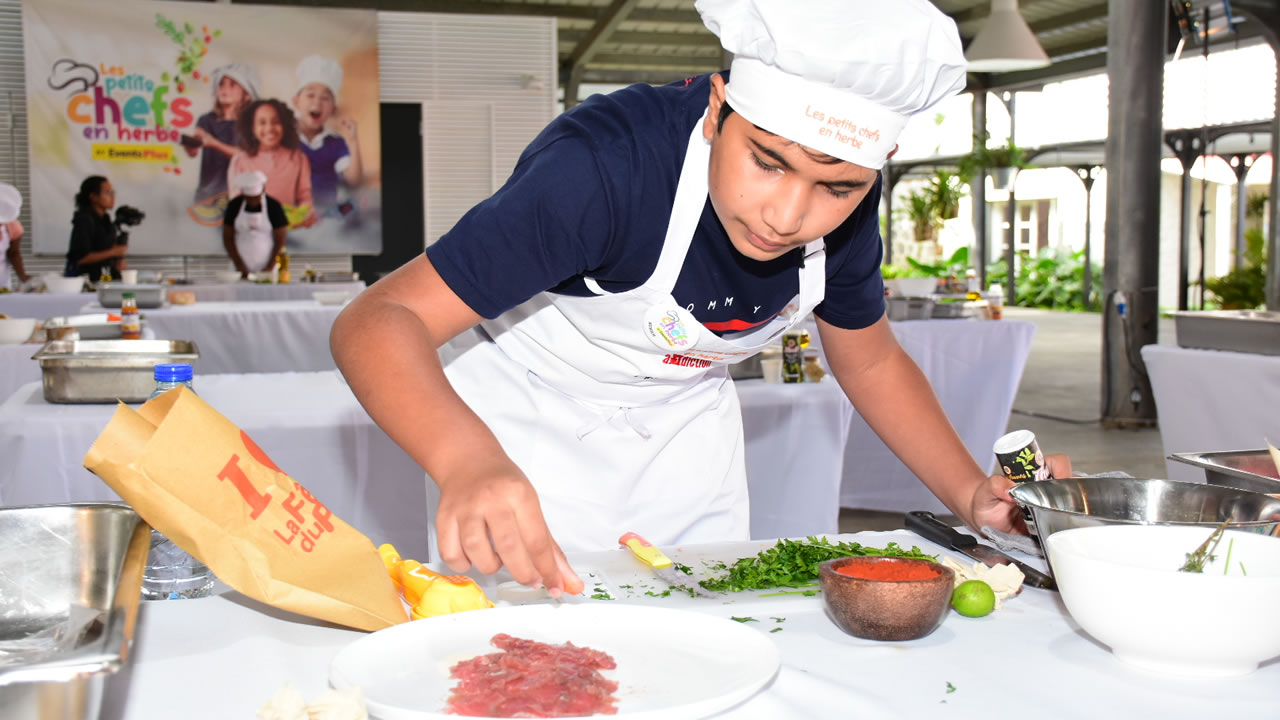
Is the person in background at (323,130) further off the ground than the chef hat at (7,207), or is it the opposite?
the person in background at (323,130)

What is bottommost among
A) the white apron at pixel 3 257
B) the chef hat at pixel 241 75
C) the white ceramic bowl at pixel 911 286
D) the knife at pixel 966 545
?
the knife at pixel 966 545

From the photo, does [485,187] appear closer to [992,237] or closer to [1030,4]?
[1030,4]

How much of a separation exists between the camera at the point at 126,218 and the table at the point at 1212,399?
25.7 ft

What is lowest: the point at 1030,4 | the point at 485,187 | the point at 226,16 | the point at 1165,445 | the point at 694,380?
the point at 1165,445

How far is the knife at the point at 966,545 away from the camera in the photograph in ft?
3.61

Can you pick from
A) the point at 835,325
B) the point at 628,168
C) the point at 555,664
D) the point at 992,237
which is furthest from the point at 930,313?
the point at 992,237

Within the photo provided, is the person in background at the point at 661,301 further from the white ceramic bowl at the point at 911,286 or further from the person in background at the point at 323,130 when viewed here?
the person in background at the point at 323,130

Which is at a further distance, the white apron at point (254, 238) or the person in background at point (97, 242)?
the white apron at point (254, 238)

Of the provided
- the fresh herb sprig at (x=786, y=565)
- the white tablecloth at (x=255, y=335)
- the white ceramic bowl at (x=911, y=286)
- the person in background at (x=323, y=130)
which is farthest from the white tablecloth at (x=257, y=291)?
the fresh herb sprig at (x=786, y=565)

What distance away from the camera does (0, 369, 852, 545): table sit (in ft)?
7.08

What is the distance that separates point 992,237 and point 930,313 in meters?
15.0

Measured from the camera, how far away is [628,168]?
1177 millimetres

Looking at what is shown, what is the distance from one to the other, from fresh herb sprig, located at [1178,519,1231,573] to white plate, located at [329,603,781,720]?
395 mm

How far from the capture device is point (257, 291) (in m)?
6.37
